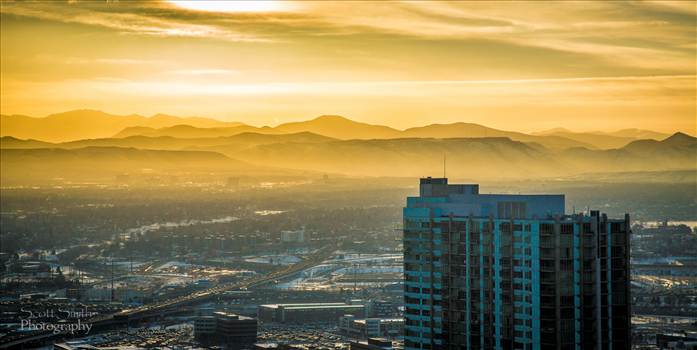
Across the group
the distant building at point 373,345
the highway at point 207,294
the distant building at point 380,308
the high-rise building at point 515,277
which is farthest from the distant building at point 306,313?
the high-rise building at point 515,277

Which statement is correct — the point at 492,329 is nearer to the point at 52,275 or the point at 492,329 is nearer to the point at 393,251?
the point at 52,275

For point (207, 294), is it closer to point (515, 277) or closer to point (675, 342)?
point (675, 342)

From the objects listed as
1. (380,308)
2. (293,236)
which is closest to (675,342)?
(380,308)

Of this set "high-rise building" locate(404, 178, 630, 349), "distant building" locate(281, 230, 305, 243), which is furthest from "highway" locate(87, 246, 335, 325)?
"high-rise building" locate(404, 178, 630, 349)

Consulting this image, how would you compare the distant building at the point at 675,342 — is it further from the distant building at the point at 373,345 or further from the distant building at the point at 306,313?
the distant building at the point at 306,313

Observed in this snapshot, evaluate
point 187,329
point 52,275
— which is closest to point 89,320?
point 187,329

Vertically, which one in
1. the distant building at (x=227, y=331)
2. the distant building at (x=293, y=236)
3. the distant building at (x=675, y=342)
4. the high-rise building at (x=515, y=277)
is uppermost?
the high-rise building at (x=515, y=277)
